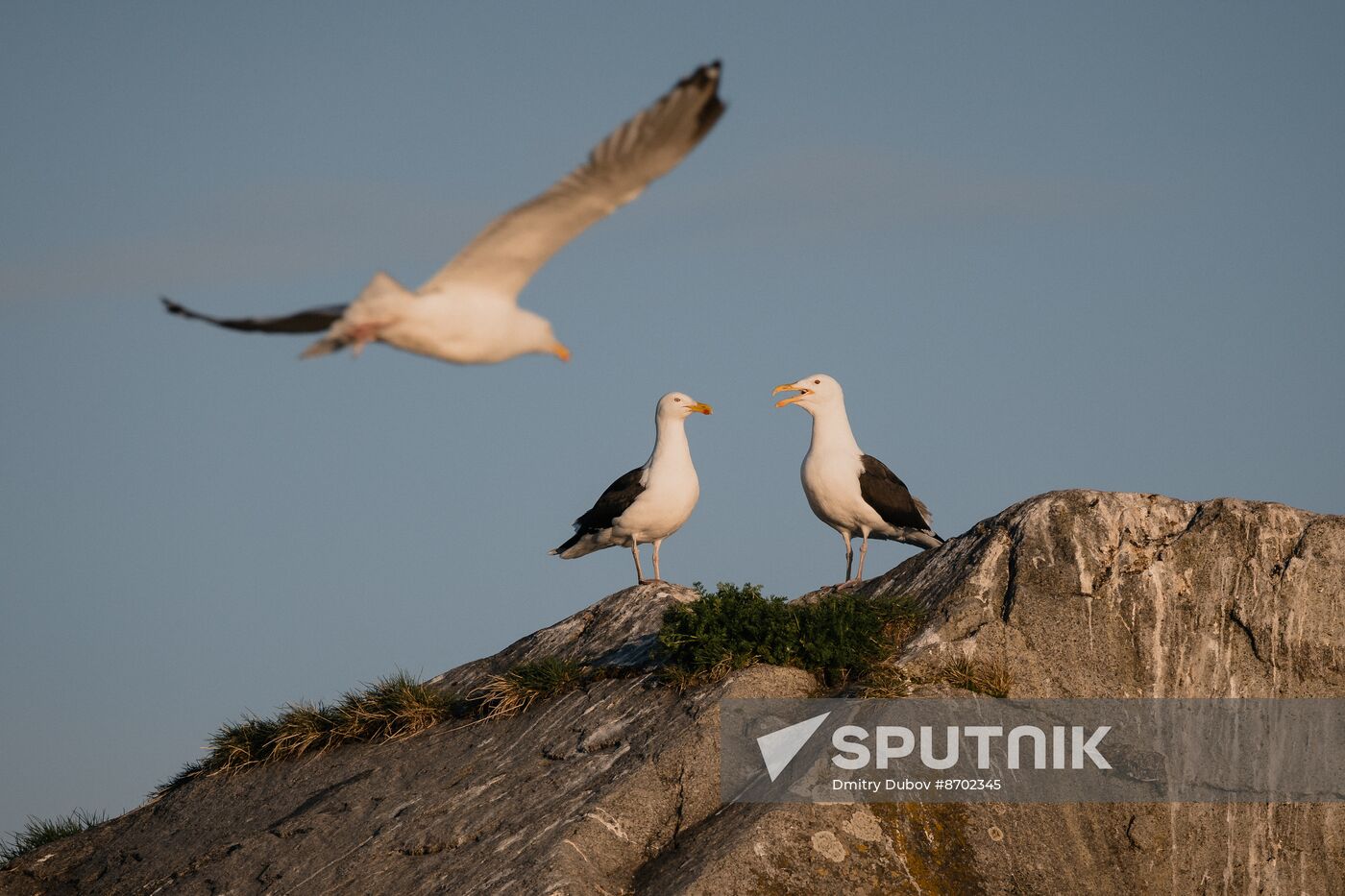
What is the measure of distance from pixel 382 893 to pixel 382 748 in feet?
7.69

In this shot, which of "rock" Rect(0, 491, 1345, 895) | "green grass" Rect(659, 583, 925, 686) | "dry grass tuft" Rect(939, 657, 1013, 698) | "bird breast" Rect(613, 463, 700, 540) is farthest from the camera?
"bird breast" Rect(613, 463, 700, 540)

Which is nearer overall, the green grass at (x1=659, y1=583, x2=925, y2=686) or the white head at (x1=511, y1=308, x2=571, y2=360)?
the white head at (x1=511, y1=308, x2=571, y2=360)

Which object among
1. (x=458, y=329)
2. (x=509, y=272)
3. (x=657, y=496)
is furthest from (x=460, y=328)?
(x=657, y=496)

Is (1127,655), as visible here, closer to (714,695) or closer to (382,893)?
(714,695)

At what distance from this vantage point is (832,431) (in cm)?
1521

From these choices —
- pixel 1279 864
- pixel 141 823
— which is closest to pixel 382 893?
pixel 141 823

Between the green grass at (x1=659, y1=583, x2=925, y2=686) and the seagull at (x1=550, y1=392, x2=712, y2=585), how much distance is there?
347 cm

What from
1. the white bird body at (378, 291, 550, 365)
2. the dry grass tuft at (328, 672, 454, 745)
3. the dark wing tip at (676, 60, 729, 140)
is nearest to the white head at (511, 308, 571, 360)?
the white bird body at (378, 291, 550, 365)

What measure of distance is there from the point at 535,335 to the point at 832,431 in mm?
7328

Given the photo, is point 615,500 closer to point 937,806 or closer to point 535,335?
point 937,806

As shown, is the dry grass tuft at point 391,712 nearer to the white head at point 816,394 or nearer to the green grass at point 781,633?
the green grass at point 781,633

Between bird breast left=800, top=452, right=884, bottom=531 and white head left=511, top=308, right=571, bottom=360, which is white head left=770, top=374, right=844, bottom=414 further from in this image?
white head left=511, top=308, right=571, bottom=360

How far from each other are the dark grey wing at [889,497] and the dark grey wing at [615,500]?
88.2 inches

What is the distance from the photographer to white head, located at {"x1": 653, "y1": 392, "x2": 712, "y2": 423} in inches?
608
